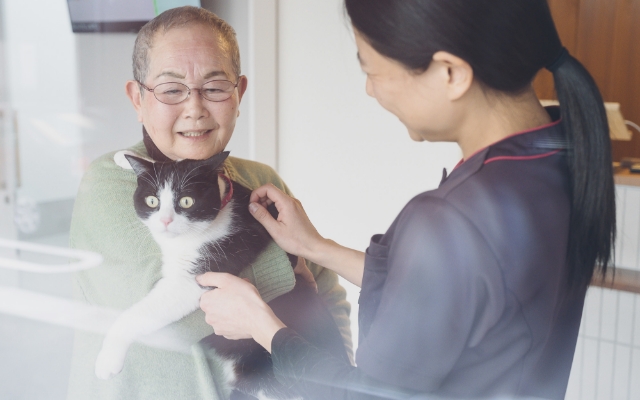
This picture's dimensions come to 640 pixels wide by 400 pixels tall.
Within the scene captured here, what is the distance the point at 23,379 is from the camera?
827mm

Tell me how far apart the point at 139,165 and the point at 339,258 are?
348 mm

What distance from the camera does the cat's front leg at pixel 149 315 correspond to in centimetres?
77

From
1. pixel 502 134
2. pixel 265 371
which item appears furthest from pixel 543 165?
pixel 265 371

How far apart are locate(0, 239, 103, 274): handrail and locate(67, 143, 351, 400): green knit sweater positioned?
1cm

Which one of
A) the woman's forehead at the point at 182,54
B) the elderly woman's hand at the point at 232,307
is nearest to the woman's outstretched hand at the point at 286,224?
the elderly woman's hand at the point at 232,307

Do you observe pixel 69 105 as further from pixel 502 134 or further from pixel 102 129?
pixel 502 134

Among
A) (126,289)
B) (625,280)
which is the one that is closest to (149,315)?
(126,289)

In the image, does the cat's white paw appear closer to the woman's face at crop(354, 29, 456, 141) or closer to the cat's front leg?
the cat's front leg

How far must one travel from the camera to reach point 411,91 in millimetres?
603

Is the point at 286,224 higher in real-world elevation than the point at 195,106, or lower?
lower

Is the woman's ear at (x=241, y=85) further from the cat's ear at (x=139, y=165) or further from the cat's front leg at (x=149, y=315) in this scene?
the cat's front leg at (x=149, y=315)

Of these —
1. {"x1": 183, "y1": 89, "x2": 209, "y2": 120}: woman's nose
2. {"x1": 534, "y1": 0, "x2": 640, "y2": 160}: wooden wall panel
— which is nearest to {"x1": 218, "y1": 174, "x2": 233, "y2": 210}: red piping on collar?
{"x1": 183, "y1": 89, "x2": 209, "y2": 120}: woman's nose

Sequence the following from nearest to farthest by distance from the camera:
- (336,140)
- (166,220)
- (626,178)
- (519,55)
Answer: (519,55), (166,220), (336,140), (626,178)

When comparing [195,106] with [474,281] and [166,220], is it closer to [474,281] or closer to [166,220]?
[166,220]
